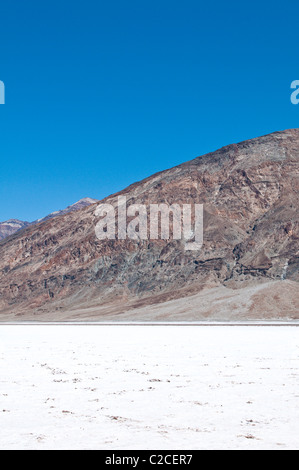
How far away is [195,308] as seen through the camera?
70625 millimetres

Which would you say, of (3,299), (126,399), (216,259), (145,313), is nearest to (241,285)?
(216,259)

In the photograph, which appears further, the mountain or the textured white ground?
the mountain

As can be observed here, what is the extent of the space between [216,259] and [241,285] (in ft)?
33.3

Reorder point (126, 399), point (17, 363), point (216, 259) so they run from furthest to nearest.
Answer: point (216, 259), point (17, 363), point (126, 399)

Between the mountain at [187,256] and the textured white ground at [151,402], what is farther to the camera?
the mountain at [187,256]

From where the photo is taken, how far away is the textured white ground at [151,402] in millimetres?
8406

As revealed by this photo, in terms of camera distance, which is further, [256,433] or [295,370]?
[295,370]

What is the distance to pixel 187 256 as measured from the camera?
298 ft

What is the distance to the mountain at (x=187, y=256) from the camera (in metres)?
77.5

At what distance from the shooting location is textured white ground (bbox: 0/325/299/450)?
27.6 ft

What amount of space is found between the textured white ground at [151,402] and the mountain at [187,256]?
159 ft

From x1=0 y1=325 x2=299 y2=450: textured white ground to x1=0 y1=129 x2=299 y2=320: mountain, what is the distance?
159ft

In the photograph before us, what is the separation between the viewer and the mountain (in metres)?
77.5

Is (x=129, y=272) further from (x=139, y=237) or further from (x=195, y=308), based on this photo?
(x=195, y=308)
